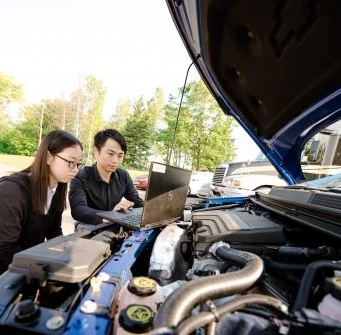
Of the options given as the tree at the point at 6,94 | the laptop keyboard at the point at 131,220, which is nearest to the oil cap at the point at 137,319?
the laptop keyboard at the point at 131,220

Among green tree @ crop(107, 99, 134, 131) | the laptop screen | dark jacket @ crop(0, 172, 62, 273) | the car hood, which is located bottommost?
dark jacket @ crop(0, 172, 62, 273)

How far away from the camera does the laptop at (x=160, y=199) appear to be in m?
1.40

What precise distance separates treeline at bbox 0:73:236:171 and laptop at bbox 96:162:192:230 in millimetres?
16181

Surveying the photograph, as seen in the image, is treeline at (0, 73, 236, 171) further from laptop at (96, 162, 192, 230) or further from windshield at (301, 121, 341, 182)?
laptop at (96, 162, 192, 230)

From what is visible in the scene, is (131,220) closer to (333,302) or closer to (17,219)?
(17,219)

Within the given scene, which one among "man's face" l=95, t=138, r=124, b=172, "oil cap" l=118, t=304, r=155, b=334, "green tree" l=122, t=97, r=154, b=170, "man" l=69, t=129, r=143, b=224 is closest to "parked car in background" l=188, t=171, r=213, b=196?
"man" l=69, t=129, r=143, b=224

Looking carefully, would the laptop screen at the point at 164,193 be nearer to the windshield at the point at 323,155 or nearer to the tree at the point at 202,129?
the windshield at the point at 323,155

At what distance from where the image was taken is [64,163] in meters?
1.77

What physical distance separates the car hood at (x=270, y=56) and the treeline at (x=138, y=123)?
15927 mm

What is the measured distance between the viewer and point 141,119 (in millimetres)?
27469

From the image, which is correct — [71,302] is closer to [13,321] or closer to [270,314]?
[13,321]

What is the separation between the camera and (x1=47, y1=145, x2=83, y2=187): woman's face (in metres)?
1.77

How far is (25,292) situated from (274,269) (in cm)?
82

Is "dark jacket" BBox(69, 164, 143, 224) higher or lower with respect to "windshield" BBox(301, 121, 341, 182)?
lower
